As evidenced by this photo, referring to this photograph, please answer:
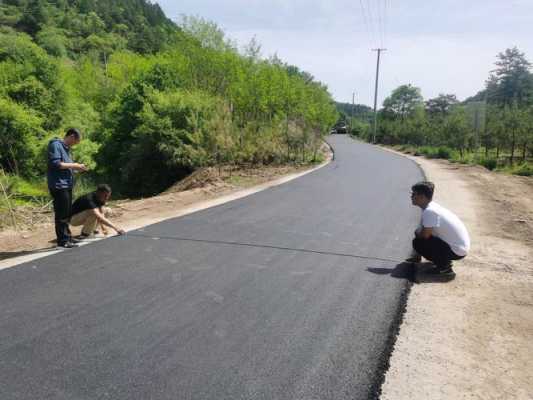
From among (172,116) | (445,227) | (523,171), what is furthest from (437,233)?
(523,171)

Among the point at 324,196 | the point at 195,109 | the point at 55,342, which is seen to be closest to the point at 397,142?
the point at 195,109

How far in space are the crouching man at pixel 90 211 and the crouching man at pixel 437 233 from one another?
4.45 m

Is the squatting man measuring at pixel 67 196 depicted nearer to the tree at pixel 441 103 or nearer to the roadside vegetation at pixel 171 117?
the roadside vegetation at pixel 171 117

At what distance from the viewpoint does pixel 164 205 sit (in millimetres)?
9430

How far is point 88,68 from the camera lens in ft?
116

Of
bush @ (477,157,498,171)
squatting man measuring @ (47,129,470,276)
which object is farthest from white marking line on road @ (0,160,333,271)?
bush @ (477,157,498,171)

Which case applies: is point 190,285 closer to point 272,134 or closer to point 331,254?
point 331,254

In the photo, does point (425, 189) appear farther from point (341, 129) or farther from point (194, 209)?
point (341, 129)

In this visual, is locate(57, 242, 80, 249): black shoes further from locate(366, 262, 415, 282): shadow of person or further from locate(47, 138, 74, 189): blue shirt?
locate(366, 262, 415, 282): shadow of person

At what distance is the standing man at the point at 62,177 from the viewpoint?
17.9 ft

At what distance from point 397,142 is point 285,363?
50932 millimetres

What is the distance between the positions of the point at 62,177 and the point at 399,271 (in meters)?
4.77

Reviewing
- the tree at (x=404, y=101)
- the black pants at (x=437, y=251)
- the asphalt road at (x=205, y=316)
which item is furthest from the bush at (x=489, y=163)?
the tree at (x=404, y=101)

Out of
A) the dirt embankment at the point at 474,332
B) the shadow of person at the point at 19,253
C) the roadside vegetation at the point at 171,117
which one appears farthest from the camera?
the roadside vegetation at the point at 171,117
